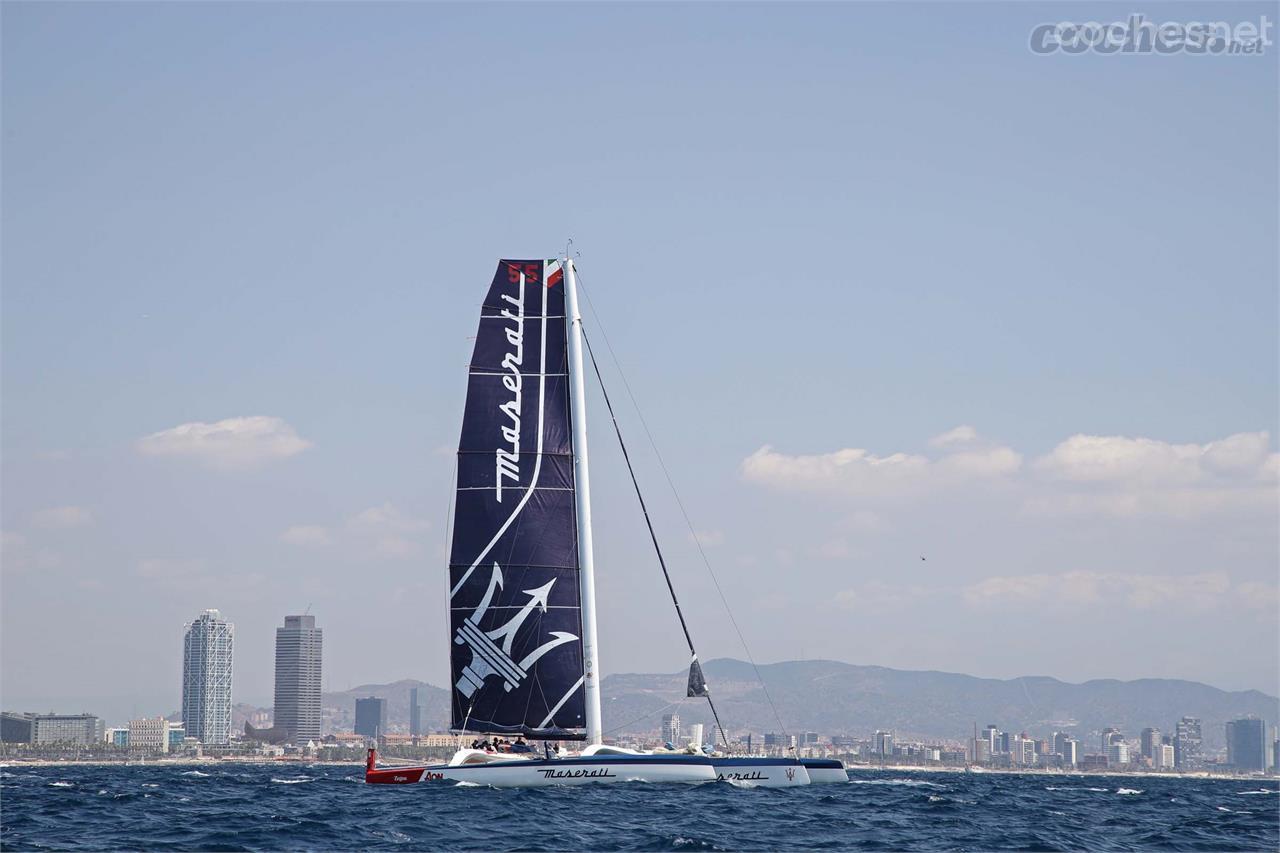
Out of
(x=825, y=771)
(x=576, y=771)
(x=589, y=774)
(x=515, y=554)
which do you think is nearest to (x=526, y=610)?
(x=515, y=554)

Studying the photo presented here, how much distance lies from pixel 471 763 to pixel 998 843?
15.3 meters

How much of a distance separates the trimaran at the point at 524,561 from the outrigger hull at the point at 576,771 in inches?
86.4

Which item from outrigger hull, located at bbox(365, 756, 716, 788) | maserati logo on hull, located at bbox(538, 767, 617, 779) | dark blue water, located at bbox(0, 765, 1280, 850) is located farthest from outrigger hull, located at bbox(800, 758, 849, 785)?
maserati logo on hull, located at bbox(538, 767, 617, 779)

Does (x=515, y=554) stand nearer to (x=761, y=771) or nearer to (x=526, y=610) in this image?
(x=526, y=610)

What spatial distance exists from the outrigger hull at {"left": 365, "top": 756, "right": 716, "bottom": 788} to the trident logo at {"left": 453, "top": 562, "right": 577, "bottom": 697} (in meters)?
3.52

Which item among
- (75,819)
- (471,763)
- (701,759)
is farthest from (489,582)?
(75,819)

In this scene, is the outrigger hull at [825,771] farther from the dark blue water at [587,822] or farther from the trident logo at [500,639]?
the trident logo at [500,639]

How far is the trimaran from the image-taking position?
141 feet

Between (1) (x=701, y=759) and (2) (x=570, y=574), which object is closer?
(1) (x=701, y=759)

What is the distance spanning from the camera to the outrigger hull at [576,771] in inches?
1563

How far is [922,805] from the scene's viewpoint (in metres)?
45.4

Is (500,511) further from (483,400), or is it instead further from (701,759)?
(701,759)

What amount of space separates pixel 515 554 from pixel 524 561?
335 millimetres

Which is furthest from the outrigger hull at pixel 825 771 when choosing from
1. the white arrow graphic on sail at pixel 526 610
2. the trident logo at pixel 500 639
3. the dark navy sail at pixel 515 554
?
the white arrow graphic on sail at pixel 526 610
